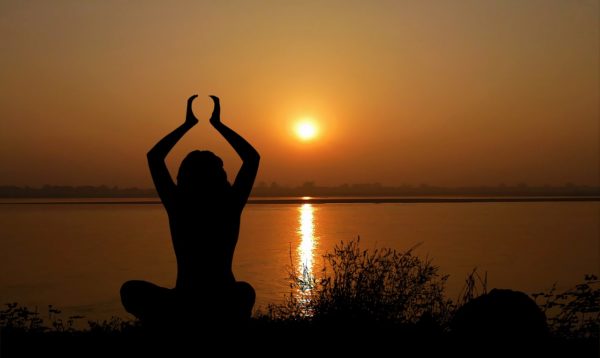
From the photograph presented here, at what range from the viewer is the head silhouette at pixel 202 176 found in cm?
649

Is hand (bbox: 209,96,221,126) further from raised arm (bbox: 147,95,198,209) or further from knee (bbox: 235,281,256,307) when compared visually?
knee (bbox: 235,281,256,307)

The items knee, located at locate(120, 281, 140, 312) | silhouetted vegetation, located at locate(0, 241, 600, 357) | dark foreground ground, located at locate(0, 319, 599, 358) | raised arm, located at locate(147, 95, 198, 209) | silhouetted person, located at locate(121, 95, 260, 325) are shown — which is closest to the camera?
raised arm, located at locate(147, 95, 198, 209)

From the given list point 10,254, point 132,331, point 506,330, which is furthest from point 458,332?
point 10,254

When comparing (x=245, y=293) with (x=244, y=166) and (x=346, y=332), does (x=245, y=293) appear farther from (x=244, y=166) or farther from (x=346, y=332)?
(x=346, y=332)

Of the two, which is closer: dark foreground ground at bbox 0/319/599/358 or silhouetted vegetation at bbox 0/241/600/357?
dark foreground ground at bbox 0/319/599/358

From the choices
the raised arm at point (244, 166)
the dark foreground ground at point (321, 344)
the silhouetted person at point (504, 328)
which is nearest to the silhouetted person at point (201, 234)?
the raised arm at point (244, 166)

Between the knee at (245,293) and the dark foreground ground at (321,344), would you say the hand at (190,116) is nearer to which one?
the knee at (245,293)

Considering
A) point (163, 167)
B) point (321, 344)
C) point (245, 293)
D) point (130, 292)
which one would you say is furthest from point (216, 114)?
point (321, 344)

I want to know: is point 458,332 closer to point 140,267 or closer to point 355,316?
point 355,316

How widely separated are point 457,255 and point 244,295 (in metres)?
30.6

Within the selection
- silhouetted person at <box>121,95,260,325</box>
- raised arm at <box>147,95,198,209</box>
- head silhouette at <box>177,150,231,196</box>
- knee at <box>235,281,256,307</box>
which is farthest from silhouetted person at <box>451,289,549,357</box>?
raised arm at <box>147,95,198,209</box>

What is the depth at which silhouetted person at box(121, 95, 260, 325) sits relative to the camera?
6.46 meters

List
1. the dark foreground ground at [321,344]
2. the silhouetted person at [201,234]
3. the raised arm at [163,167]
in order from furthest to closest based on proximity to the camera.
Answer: the dark foreground ground at [321,344]
the silhouetted person at [201,234]
the raised arm at [163,167]

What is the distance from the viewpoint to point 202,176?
652 centimetres
